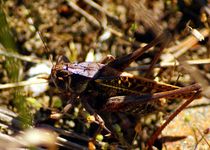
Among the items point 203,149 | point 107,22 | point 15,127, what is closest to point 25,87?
point 15,127

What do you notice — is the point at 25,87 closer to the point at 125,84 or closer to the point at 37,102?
the point at 37,102

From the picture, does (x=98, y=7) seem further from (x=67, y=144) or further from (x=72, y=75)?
(x=67, y=144)

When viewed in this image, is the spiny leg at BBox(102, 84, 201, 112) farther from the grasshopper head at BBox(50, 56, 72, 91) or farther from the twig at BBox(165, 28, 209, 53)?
the twig at BBox(165, 28, 209, 53)

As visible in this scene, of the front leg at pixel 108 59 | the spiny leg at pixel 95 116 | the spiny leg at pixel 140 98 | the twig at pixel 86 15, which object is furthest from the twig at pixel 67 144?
the twig at pixel 86 15

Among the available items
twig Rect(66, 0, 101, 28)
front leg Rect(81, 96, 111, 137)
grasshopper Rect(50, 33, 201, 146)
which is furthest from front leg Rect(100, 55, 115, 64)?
twig Rect(66, 0, 101, 28)

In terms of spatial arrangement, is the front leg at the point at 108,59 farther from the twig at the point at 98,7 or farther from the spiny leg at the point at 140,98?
the twig at the point at 98,7

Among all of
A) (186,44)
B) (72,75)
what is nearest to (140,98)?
(72,75)

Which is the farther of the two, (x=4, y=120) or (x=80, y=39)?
(x=80, y=39)

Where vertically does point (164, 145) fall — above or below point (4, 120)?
below

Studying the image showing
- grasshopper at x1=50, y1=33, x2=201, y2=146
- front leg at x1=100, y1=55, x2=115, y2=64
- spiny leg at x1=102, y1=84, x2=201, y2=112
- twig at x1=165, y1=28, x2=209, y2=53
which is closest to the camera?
spiny leg at x1=102, y1=84, x2=201, y2=112
